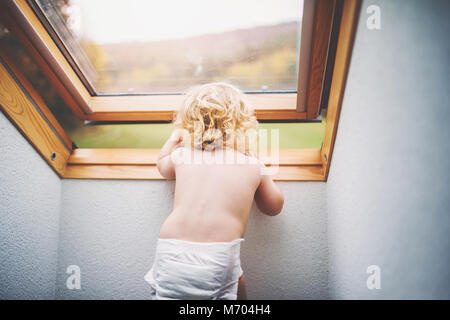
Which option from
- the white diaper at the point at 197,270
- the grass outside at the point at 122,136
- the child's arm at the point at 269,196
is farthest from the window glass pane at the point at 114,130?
the white diaper at the point at 197,270

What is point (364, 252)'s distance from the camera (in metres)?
0.77

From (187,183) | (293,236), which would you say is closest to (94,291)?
(187,183)

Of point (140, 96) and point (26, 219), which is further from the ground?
point (140, 96)

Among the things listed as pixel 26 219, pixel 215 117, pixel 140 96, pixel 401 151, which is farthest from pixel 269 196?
pixel 26 219

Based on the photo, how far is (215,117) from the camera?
982 millimetres

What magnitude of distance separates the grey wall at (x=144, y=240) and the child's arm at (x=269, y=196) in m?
0.10

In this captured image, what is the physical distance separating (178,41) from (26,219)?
95cm

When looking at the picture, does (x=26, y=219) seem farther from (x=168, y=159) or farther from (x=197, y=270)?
(x=197, y=270)

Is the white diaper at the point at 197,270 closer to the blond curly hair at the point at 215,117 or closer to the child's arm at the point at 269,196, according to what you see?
the child's arm at the point at 269,196

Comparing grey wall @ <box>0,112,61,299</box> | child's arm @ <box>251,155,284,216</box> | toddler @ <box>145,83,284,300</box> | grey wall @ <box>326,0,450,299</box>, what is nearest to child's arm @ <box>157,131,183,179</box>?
toddler @ <box>145,83,284,300</box>

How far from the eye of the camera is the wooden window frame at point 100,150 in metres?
0.89

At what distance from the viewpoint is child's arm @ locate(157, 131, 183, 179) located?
1021 millimetres

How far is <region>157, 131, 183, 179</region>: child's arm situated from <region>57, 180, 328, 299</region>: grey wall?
119 mm

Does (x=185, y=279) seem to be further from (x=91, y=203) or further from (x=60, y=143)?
(x=60, y=143)
